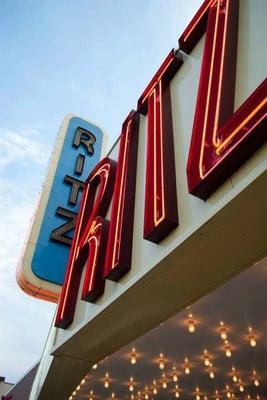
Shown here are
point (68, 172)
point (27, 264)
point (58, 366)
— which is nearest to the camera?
point (58, 366)

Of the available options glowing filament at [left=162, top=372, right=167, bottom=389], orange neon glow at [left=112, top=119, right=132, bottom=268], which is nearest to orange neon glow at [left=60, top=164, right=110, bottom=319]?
orange neon glow at [left=112, top=119, right=132, bottom=268]

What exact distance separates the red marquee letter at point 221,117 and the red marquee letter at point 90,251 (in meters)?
2.21

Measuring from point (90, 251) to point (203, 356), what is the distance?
21.4 ft

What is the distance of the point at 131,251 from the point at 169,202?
3.41ft

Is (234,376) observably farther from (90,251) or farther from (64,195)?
(90,251)

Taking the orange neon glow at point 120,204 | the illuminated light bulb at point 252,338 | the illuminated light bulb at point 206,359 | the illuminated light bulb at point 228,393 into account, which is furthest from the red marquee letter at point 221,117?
the illuminated light bulb at point 228,393

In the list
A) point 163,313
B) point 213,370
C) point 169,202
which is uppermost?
point 169,202

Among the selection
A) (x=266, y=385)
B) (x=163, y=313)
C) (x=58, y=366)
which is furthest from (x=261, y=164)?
(x=266, y=385)

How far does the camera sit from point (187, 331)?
9.01 meters

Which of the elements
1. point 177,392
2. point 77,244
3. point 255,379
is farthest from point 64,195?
point 177,392

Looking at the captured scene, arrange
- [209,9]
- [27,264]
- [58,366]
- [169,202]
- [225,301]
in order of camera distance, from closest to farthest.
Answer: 1. [169,202]
2. [209,9]
3. [58,366]
4. [225,301]
5. [27,264]

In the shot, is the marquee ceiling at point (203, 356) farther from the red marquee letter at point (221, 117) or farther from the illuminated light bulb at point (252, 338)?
the red marquee letter at point (221, 117)

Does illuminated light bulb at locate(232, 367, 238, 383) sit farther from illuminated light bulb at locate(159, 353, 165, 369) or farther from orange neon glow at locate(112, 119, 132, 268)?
orange neon glow at locate(112, 119, 132, 268)

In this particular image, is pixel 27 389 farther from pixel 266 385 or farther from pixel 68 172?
pixel 266 385
